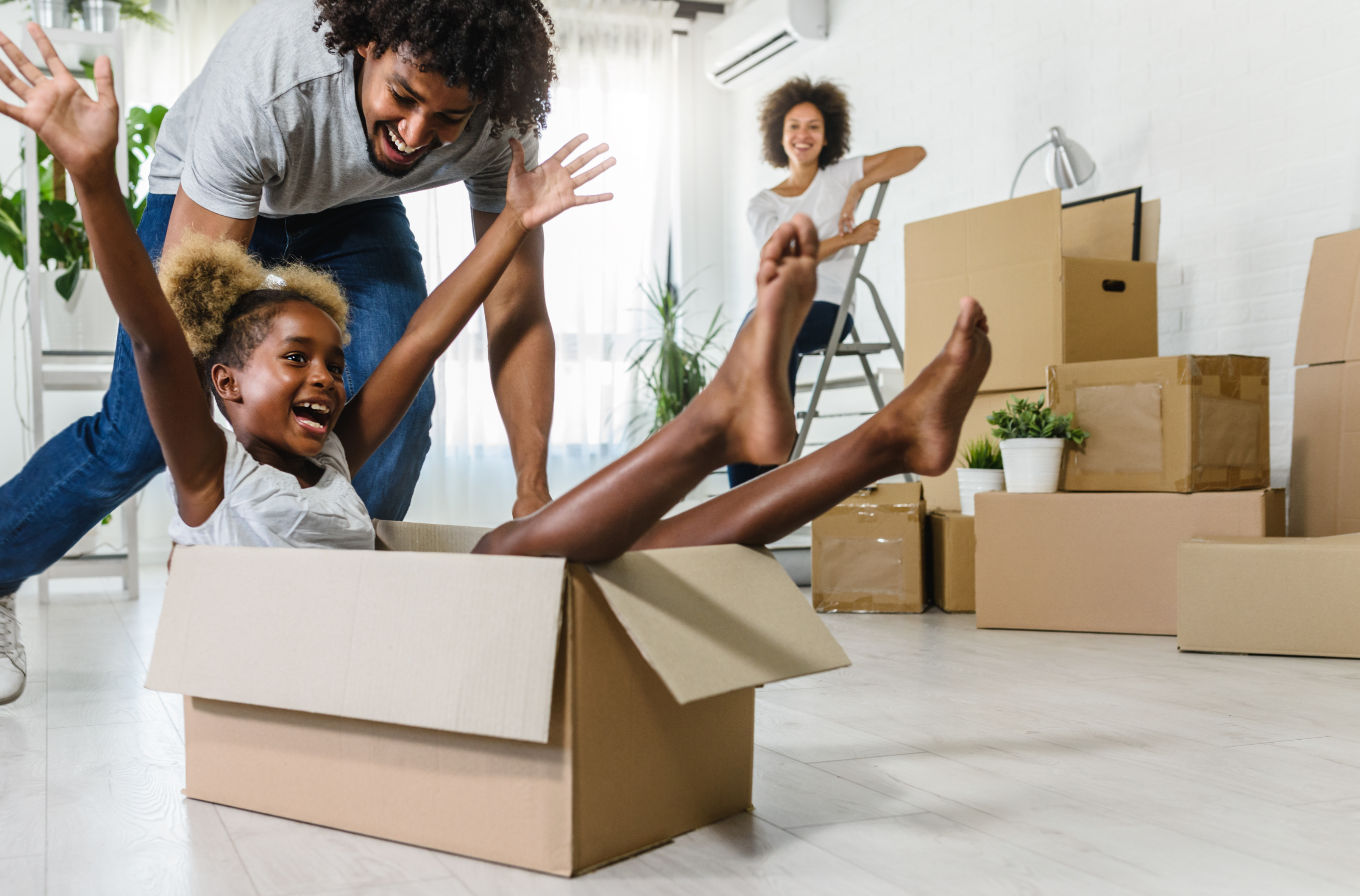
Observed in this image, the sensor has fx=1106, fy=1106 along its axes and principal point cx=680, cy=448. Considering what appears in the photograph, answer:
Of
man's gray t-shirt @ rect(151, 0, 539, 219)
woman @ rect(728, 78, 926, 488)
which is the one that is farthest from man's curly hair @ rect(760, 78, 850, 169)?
man's gray t-shirt @ rect(151, 0, 539, 219)

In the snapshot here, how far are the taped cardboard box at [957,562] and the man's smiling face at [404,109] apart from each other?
1562 mm

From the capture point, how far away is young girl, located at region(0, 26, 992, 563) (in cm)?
84

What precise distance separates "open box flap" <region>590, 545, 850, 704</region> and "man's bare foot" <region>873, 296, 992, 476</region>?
16cm

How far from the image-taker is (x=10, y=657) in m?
1.52

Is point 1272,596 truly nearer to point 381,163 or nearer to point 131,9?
point 381,163

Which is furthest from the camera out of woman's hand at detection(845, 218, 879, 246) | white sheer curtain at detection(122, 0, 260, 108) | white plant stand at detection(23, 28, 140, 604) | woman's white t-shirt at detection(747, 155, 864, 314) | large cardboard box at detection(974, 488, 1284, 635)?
white sheer curtain at detection(122, 0, 260, 108)

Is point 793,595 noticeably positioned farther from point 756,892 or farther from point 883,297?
point 883,297

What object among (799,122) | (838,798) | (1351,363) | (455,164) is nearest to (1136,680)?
(838,798)

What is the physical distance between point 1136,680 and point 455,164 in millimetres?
1206

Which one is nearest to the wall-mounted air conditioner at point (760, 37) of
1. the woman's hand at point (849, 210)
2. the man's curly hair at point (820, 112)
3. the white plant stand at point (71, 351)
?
the man's curly hair at point (820, 112)

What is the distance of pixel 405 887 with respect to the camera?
0.79m

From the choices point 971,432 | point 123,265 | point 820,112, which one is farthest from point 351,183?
point 820,112

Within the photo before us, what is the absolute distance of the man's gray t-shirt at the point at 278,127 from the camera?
3.95ft

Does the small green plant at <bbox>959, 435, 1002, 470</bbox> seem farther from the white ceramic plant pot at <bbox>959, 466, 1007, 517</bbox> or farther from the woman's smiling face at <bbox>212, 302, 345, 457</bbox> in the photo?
the woman's smiling face at <bbox>212, 302, 345, 457</bbox>
